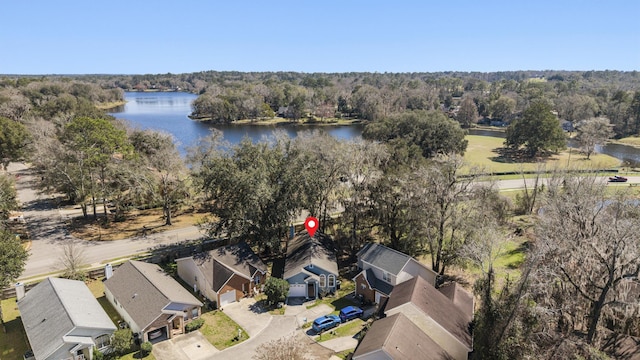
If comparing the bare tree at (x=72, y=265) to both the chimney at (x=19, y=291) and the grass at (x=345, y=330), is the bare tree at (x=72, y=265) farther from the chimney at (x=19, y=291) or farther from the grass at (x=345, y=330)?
the grass at (x=345, y=330)

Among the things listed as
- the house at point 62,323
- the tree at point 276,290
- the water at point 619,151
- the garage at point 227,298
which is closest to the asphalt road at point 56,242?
the house at point 62,323

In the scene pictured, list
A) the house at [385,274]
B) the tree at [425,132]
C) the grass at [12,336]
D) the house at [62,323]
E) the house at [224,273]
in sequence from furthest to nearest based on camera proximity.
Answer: the tree at [425,132] < the house at [385,274] < the house at [224,273] < the grass at [12,336] < the house at [62,323]

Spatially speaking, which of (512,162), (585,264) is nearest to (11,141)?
(585,264)

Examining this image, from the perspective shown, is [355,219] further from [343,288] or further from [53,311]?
[53,311]

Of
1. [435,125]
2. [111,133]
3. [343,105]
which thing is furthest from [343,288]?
[343,105]

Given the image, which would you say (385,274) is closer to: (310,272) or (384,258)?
(384,258)

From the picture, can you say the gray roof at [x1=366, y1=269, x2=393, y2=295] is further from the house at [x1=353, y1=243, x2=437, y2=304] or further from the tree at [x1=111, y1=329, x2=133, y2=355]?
the tree at [x1=111, y1=329, x2=133, y2=355]
